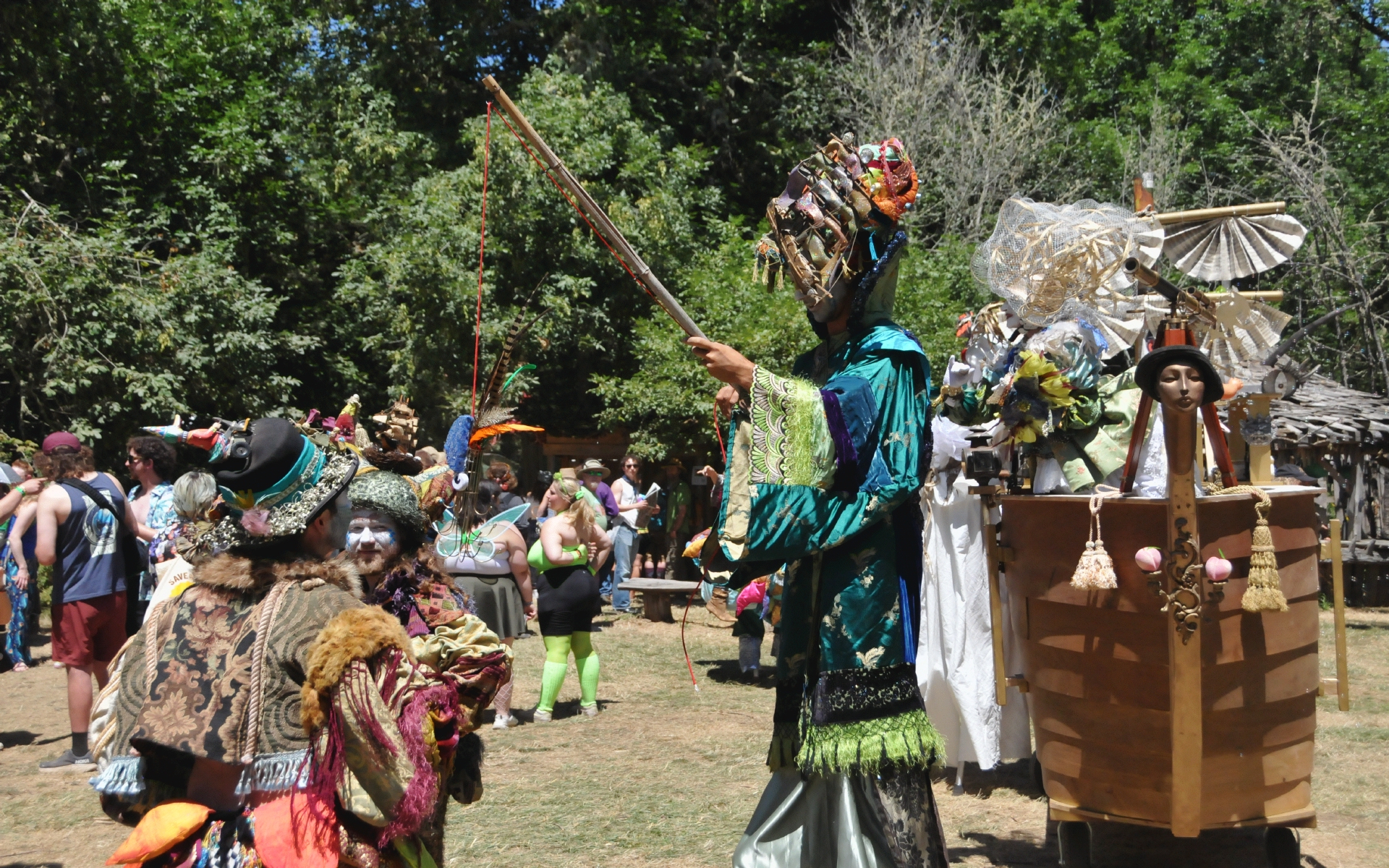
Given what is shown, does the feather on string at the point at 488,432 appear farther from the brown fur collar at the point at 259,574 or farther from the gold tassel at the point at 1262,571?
the gold tassel at the point at 1262,571

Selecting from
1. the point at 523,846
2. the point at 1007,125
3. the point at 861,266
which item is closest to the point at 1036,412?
the point at 861,266

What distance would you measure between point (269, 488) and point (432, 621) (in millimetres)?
1012

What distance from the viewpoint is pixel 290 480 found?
2.63 m

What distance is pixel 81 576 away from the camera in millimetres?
6762

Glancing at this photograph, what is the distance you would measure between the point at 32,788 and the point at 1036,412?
19.8 ft

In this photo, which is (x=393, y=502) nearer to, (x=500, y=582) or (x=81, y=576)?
(x=81, y=576)

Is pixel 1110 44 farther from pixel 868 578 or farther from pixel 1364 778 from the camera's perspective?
pixel 868 578

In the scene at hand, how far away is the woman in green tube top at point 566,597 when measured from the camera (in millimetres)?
8016

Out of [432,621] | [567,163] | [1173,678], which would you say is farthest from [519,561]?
[567,163]

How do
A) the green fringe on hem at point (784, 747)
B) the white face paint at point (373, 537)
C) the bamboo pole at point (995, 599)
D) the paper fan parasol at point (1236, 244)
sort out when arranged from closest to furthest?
1. the green fringe on hem at point (784, 747)
2. the white face paint at point (373, 537)
3. the bamboo pole at point (995, 599)
4. the paper fan parasol at point (1236, 244)

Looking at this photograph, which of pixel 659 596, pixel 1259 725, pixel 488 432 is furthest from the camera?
pixel 659 596

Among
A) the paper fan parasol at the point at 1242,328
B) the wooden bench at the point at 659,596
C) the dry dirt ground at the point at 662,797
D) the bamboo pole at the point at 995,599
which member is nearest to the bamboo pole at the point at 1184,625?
the bamboo pole at the point at 995,599

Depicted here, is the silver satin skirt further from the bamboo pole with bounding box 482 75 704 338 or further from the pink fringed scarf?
the bamboo pole with bounding box 482 75 704 338

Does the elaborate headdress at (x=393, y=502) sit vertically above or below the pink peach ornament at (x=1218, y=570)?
above
